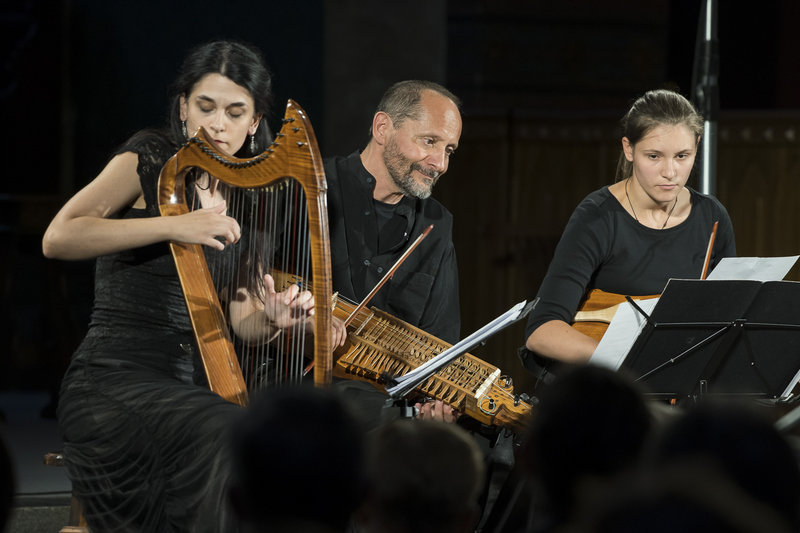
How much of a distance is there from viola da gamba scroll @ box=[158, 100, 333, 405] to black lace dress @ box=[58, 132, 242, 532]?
2.8 inches

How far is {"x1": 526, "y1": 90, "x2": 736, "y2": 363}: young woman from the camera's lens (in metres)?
3.02

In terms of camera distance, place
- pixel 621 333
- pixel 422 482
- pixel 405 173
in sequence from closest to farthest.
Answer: pixel 422 482 < pixel 621 333 < pixel 405 173

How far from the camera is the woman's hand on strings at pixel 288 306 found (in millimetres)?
2391

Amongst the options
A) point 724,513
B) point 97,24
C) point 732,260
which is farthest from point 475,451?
point 97,24

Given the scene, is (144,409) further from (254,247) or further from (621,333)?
(621,333)

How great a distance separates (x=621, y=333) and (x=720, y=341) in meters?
0.26

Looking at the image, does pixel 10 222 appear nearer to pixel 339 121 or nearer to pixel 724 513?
pixel 339 121

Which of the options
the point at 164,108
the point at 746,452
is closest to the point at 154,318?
the point at 746,452

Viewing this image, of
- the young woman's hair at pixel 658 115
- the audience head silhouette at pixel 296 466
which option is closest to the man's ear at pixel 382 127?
the young woman's hair at pixel 658 115

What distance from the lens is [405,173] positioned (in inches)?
127

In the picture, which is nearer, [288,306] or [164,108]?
[288,306]

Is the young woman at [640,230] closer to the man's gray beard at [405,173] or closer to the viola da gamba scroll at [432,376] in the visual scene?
the viola da gamba scroll at [432,376]

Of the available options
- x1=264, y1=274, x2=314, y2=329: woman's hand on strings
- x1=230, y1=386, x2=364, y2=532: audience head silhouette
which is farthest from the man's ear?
x1=230, y1=386, x2=364, y2=532: audience head silhouette

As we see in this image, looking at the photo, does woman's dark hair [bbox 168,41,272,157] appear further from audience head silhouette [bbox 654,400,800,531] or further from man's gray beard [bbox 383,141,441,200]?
audience head silhouette [bbox 654,400,800,531]
